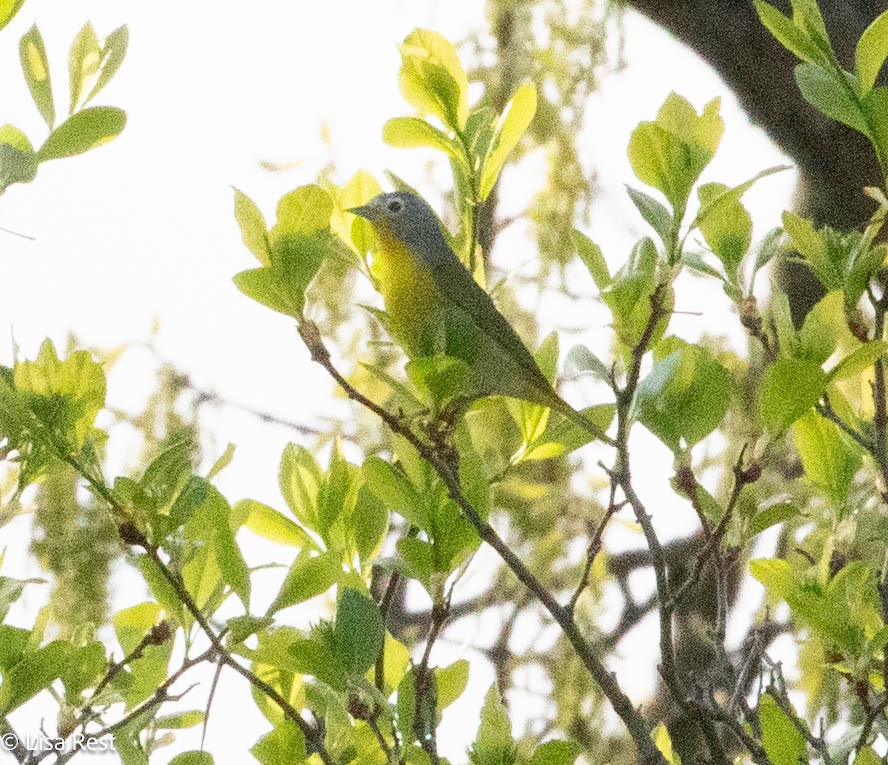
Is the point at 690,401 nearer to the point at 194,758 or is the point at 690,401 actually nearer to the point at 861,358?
the point at 861,358

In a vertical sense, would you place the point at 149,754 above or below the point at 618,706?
above

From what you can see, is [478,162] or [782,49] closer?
[478,162]

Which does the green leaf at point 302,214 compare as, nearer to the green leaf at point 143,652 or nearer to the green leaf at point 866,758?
the green leaf at point 143,652

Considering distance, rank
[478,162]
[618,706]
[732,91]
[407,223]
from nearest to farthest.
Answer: [618,706] → [478,162] → [407,223] → [732,91]

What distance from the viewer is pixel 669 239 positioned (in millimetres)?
1068

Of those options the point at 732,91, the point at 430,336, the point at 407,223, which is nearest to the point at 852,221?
the point at 732,91

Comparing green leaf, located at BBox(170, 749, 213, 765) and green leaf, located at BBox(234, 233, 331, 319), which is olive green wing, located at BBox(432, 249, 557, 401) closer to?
green leaf, located at BBox(234, 233, 331, 319)

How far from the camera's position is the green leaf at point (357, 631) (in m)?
0.99

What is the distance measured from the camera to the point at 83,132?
1.08m

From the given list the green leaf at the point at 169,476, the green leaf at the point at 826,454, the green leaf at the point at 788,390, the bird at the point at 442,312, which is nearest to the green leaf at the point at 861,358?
the green leaf at the point at 788,390

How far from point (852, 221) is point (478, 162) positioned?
47.3 inches

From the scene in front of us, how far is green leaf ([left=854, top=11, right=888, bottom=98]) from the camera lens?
1.09 meters

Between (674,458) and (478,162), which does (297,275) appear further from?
(674,458)

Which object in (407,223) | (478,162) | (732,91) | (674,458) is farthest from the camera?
(732,91)
